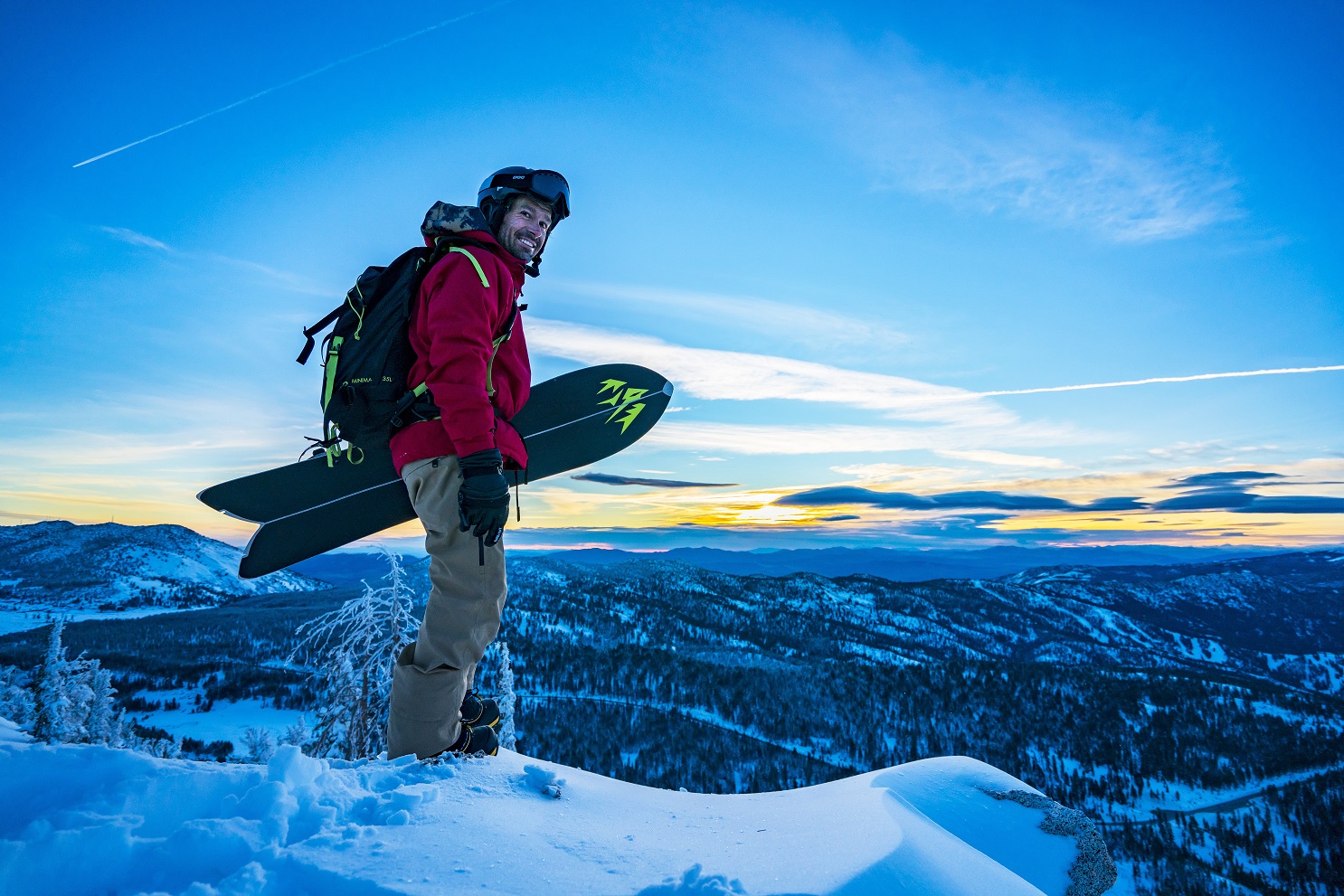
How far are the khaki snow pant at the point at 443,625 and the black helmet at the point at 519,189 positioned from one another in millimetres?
2092

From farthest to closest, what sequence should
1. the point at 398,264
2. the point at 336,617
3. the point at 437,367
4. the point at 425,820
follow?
the point at 336,617
the point at 398,264
the point at 437,367
the point at 425,820

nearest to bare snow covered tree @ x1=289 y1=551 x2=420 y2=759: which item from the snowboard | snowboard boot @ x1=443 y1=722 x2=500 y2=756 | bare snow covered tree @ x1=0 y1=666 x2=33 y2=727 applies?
the snowboard

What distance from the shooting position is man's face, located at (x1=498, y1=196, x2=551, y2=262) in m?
4.82

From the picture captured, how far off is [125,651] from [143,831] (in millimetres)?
221583

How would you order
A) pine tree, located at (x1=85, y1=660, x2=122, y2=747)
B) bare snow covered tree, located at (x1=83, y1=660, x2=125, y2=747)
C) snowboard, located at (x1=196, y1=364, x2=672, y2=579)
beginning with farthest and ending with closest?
pine tree, located at (x1=85, y1=660, x2=122, y2=747) < bare snow covered tree, located at (x1=83, y1=660, x2=125, y2=747) < snowboard, located at (x1=196, y1=364, x2=672, y2=579)

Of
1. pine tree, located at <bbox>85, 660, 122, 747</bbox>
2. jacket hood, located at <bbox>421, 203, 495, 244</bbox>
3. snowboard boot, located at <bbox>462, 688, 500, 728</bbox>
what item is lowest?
pine tree, located at <bbox>85, 660, 122, 747</bbox>

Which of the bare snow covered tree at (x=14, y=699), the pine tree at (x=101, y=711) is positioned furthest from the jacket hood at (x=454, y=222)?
the pine tree at (x=101, y=711)

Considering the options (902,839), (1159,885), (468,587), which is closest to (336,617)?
(468,587)

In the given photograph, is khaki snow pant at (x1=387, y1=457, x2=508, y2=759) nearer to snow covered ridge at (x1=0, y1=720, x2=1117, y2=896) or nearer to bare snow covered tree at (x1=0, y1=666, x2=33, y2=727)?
snow covered ridge at (x1=0, y1=720, x2=1117, y2=896)

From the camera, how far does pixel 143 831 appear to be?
7.90 ft

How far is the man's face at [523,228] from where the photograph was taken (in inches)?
190

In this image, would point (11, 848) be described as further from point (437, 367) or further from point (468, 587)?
point (437, 367)

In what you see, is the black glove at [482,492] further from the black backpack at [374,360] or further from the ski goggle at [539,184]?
the ski goggle at [539,184]

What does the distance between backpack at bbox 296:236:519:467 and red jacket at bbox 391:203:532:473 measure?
0.26 ft
